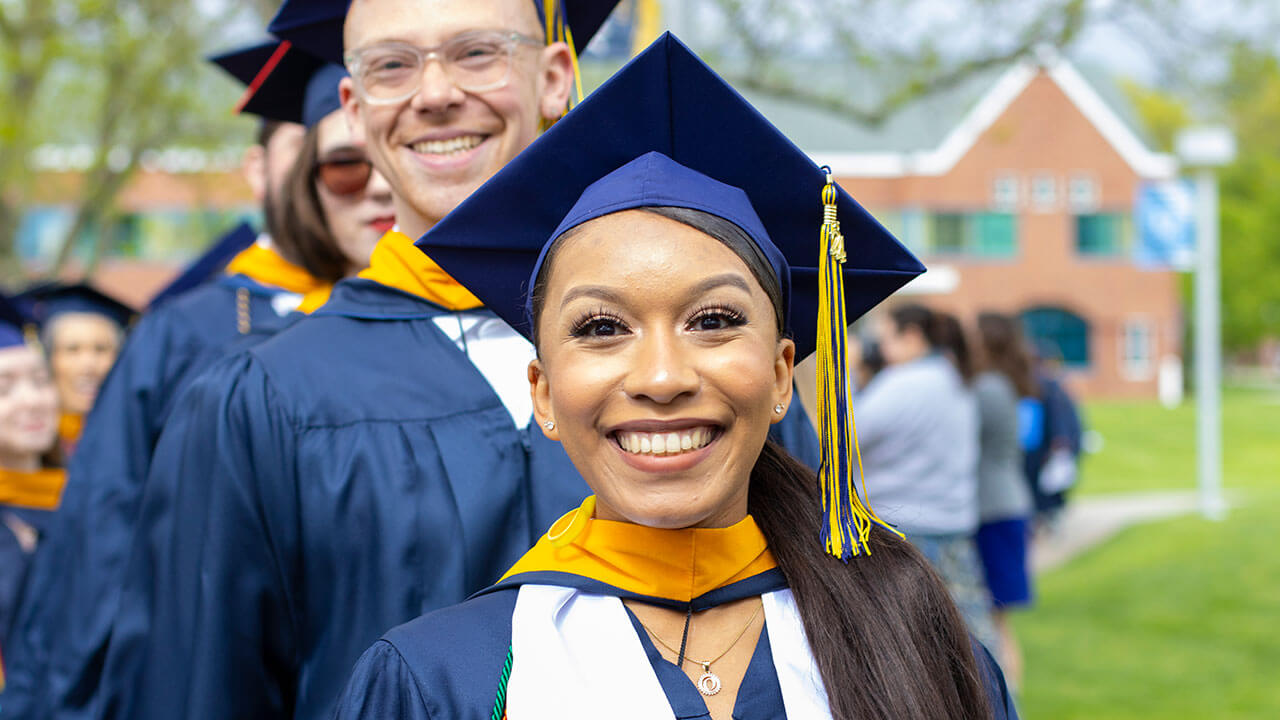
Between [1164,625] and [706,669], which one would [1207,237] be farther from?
[706,669]

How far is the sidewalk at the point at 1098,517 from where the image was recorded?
11.8 metres

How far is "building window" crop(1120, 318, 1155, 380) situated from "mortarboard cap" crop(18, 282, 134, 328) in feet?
106

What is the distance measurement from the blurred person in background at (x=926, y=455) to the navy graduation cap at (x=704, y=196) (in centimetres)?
436

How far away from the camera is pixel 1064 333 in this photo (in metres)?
34.3

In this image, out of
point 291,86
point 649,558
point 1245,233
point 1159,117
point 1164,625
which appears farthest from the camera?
point 1159,117

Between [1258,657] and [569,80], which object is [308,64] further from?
[1258,657]

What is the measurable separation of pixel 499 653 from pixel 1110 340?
113ft

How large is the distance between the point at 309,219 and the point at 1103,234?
3255 centimetres

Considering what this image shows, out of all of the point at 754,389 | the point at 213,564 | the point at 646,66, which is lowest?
the point at 213,564

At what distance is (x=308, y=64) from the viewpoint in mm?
3146

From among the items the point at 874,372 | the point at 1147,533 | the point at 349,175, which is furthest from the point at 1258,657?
the point at 349,175

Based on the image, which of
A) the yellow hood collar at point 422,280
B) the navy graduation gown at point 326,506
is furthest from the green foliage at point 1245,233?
the navy graduation gown at point 326,506

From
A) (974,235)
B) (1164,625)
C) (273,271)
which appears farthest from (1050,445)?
(974,235)

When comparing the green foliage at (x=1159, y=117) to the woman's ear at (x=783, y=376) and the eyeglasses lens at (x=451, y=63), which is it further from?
the woman's ear at (x=783, y=376)
